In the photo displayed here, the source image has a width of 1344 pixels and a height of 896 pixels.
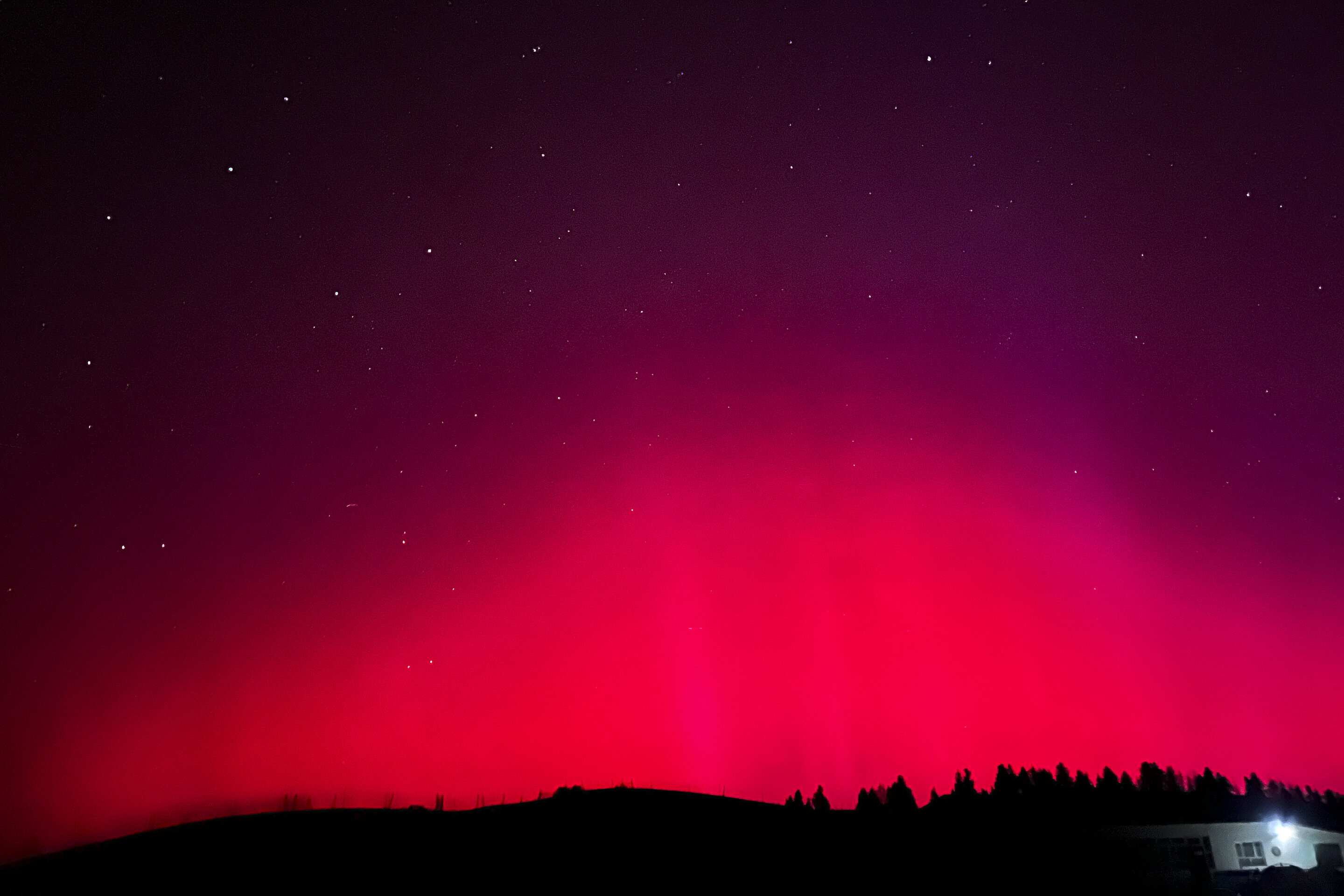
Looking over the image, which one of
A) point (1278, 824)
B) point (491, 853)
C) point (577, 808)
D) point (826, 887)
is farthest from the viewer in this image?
point (577, 808)

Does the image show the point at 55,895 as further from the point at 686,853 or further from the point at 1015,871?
the point at 1015,871

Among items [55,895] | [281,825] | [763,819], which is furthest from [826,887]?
[55,895]

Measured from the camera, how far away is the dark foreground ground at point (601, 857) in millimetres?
28328

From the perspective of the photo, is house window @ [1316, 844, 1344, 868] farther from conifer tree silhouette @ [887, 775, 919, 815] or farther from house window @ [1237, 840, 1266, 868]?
conifer tree silhouette @ [887, 775, 919, 815]

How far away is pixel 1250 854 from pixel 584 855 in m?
22.8

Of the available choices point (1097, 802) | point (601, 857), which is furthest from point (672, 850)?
point (1097, 802)

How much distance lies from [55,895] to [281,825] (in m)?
9.50

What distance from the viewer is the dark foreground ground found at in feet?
92.9

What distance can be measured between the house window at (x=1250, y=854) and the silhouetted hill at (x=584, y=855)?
13.4 ft

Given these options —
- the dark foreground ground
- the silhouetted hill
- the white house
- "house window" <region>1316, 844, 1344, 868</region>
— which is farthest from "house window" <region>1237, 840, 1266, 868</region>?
the silhouetted hill

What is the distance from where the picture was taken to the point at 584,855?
32.0 m

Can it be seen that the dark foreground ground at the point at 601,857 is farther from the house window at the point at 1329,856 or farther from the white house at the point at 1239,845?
the house window at the point at 1329,856

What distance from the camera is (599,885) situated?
29.4 m

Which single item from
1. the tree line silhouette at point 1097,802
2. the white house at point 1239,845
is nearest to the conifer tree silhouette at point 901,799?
the tree line silhouette at point 1097,802
